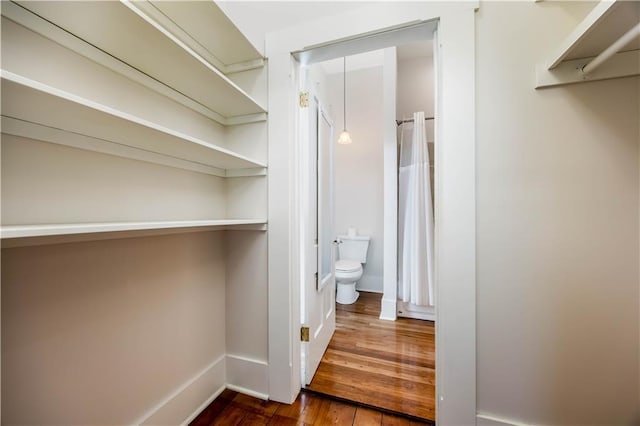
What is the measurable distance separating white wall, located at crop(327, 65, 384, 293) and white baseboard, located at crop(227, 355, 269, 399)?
2.18m

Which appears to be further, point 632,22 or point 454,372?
point 454,372

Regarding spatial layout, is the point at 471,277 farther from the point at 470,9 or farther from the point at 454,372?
the point at 470,9

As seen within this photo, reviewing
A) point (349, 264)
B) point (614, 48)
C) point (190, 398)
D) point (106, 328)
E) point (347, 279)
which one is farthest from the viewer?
point (349, 264)

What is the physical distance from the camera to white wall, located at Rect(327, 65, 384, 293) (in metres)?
3.35

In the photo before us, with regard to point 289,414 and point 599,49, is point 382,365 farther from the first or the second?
point 599,49

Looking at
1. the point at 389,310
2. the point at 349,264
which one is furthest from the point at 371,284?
the point at 389,310

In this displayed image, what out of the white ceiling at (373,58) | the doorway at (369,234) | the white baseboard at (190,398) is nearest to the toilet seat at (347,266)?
the doorway at (369,234)

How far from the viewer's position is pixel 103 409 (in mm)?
933

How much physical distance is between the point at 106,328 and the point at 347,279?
7.13 feet

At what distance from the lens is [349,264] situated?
290 cm

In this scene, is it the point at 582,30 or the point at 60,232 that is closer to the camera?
the point at 60,232

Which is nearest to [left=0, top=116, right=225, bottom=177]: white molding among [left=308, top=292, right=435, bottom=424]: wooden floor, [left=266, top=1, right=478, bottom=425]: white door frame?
[left=266, top=1, right=478, bottom=425]: white door frame

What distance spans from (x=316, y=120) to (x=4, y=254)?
1.61 metres

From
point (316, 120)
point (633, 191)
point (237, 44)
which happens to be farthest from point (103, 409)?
point (633, 191)
